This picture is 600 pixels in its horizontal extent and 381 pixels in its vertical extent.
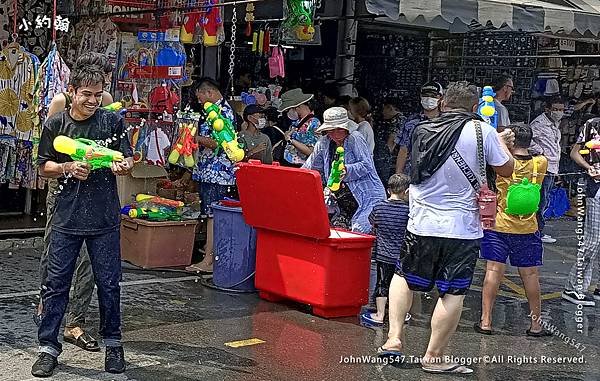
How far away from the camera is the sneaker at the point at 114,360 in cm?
520

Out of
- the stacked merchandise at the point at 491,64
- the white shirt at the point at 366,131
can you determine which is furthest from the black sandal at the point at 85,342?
the stacked merchandise at the point at 491,64

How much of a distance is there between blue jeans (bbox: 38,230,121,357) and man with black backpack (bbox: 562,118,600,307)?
4466 millimetres

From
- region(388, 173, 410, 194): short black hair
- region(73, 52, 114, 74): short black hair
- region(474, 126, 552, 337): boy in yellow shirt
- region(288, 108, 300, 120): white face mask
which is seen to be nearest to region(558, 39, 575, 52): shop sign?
region(288, 108, 300, 120): white face mask

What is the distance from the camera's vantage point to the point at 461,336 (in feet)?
21.6

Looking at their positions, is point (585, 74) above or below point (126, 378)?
above

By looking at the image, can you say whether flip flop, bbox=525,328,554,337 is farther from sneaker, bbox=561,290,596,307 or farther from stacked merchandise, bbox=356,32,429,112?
stacked merchandise, bbox=356,32,429,112

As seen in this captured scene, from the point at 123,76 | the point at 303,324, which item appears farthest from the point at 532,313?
the point at 123,76

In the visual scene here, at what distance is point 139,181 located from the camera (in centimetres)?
875

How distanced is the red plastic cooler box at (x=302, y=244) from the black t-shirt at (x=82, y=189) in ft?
5.58

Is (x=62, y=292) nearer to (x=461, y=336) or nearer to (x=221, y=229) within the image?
(x=221, y=229)

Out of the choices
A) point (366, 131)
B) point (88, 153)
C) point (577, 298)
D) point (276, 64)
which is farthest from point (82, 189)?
point (276, 64)

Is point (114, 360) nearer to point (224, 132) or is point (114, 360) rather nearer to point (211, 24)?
point (224, 132)

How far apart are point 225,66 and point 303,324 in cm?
534

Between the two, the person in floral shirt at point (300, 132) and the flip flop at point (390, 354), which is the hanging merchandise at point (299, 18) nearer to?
the person in floral shirt at point (300, 132)
